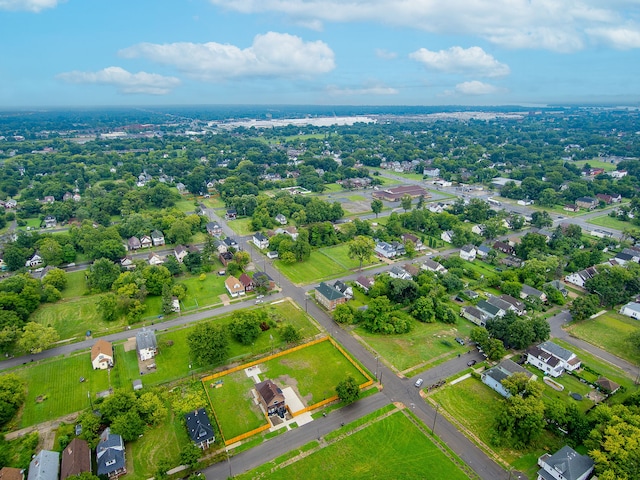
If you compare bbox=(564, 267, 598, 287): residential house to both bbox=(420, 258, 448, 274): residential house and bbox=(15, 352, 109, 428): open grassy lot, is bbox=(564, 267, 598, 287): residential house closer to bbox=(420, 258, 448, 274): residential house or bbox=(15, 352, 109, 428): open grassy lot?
bbox=(420, 258, 448, 274): residential house

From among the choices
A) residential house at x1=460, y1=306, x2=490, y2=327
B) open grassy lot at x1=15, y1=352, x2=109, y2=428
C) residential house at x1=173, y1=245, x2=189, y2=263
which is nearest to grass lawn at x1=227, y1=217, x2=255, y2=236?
residential house at x1=173, y1=245, x2=189, y2=263

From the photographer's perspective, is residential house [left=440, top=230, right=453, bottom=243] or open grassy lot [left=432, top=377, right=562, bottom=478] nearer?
open grassy lot [left=432, top=377, right=562, bottom=478]

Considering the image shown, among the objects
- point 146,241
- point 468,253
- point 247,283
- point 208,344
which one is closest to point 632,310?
point 468,253

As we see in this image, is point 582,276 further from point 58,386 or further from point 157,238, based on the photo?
point 157,238

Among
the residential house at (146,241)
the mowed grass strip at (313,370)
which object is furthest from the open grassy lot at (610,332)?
the residential house at (146,241)

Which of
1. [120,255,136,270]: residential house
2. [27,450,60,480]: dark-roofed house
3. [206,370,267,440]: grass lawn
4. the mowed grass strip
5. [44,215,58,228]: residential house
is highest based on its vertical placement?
[44,215,58,228]: residential house

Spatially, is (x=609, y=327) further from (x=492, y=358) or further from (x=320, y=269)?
(x=320, y=269)
